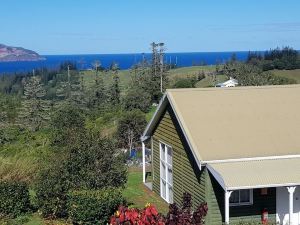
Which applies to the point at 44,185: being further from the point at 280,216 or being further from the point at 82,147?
the point at 280,216

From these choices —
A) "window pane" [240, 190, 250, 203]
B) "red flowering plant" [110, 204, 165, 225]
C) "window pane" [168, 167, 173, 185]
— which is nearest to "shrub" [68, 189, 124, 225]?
"window pane" [240, 190, 250, 203]

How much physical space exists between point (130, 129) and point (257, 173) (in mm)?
18577

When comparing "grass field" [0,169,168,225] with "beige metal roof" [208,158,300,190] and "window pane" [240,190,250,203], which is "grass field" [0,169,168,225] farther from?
"beige metal roof" [208,158,300,190]

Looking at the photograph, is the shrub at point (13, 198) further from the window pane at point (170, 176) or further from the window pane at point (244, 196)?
the window pane at point (244, 196)

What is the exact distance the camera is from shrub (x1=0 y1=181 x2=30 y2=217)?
17391 millimetres

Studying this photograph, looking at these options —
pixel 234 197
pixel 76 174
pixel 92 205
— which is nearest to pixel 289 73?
pixel 234 197

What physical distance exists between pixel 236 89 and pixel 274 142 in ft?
9.93

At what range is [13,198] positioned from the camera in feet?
57.3

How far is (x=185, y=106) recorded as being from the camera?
17891 millimetres

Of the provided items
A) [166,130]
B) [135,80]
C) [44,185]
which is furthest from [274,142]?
[135,80]

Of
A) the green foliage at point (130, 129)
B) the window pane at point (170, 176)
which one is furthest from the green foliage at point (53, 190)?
the green foliage at point (130, 129)

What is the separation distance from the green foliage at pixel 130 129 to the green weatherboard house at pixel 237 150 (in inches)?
519

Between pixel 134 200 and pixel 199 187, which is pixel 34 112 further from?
pixel 199 187

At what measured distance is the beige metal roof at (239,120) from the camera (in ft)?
53.7
